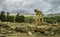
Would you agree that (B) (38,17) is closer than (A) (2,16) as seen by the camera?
Yes

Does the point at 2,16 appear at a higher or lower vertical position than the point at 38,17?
higher

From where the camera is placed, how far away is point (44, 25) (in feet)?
38.2

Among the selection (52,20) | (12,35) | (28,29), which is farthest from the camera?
(52,20)

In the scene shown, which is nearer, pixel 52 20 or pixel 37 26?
pixel 37 26

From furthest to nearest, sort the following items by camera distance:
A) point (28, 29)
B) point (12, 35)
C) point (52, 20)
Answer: point (52, 20) < point (28, 29) < point (12, 35)

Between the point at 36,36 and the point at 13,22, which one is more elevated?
the point at 13,22

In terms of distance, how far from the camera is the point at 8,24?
A: 446 inches

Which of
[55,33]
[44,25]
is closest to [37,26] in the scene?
[44,25]

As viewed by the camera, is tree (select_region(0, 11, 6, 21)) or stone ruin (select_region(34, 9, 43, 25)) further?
tree (select_region(0, 11, 6, 21))

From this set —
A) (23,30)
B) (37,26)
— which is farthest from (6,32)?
(37,26)

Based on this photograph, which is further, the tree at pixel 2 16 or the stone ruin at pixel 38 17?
the tree at pixel 2 16

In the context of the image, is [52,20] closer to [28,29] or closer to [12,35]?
[28,29]

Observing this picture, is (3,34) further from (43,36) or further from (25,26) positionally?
(43,36)

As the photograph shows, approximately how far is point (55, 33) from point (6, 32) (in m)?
2.69
